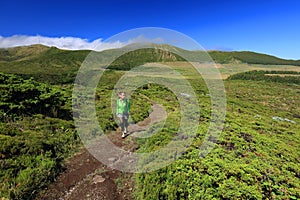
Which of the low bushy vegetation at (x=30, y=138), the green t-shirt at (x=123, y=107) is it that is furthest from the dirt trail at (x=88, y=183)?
the green t-shirt at (x=123, y=107)

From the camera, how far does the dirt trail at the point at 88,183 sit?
5926 millimetres

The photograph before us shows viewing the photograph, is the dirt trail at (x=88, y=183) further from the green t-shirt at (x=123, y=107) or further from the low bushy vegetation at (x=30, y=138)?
the green t-shirt at (x=123, y=107)

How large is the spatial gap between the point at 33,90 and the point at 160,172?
381 inches

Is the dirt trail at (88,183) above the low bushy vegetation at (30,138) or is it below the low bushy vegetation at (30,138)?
below

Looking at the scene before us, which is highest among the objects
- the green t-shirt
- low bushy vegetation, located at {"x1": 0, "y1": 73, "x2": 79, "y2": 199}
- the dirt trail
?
the green t-shirt

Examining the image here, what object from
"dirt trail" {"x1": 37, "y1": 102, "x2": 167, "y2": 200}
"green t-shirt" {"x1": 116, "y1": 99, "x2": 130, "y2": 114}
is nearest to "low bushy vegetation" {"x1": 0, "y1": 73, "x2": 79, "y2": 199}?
"dirt trail" {"x1": 37, "y1": 102, "x2": 167, "y2": 200}

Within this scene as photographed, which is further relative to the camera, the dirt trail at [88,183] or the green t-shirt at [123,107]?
the green t-shirt at [123,107]

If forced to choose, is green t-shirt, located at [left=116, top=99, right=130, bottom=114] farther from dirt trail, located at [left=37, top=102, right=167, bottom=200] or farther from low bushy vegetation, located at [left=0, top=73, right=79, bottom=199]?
dirt trail, located at [left=37, top=102, right=167, bottom=200]

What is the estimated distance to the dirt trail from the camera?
5.93 meters

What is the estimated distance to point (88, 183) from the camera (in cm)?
650

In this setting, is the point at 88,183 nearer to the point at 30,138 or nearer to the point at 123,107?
the point at 30,138

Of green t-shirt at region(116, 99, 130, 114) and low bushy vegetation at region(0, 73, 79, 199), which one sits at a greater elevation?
green t-shirt at region(116, 99, 130, 114)

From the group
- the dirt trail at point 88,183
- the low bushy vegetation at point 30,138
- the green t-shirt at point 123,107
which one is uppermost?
the green t-shirt at point 123,107

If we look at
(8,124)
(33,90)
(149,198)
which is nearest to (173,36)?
(149,198)
